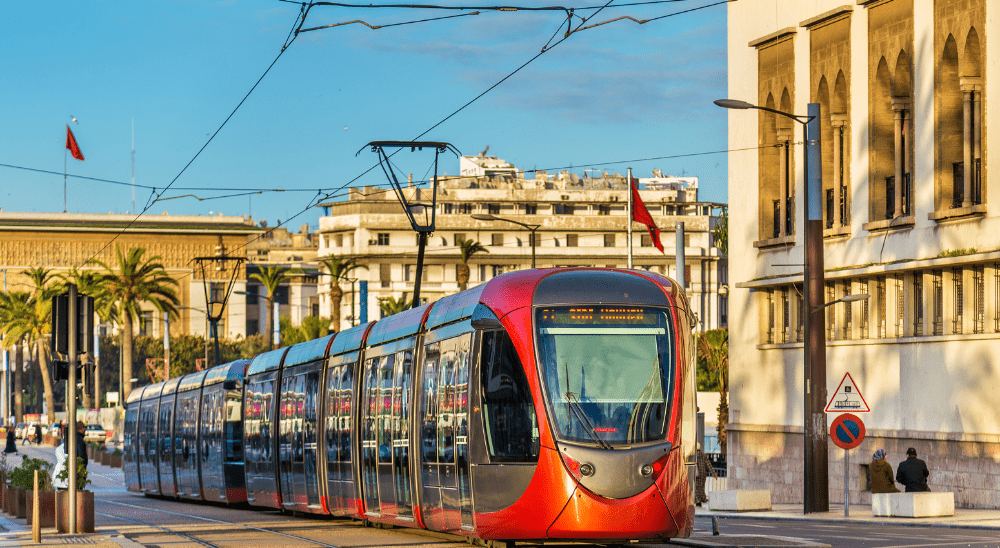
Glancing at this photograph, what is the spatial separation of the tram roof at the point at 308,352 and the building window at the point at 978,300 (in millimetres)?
12492

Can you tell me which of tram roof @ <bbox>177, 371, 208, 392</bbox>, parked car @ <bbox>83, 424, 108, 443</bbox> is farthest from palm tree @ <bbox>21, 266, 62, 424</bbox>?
tram roof @ <bbox>177, 371, 208, 392</bbox>

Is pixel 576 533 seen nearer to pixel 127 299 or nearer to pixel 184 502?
pixel 184 502

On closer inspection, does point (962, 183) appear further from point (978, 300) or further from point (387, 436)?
point (387, 436)

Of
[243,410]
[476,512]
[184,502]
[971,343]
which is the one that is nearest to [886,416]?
[971,343]

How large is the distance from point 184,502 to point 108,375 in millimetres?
110681

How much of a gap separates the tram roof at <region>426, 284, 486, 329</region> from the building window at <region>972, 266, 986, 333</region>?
585 inches

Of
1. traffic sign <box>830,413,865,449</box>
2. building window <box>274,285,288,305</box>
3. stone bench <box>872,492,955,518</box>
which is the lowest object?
stone bench <box>872,492,955,518</box>

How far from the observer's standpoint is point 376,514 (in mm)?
20328

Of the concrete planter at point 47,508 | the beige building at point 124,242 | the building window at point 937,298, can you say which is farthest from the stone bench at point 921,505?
the beige building at point 124,242

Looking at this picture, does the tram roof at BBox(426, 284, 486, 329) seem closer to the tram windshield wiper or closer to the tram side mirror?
the tram side mirror

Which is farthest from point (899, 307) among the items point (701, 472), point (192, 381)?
point (192, 381)

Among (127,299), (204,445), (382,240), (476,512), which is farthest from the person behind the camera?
(382,240)

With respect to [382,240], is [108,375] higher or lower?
lower

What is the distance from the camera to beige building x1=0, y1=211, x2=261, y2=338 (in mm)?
151125
